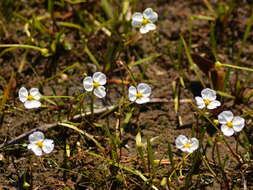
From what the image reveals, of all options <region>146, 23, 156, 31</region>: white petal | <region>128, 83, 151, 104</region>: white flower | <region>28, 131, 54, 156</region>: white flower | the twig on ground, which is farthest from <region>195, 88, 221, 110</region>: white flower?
<region>28, 131, 54, 156</region>: white flower

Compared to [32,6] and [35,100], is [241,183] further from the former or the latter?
[32,6]

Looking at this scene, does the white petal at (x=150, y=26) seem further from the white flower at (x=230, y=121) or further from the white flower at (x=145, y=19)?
the white flower at (x=230, y=121)

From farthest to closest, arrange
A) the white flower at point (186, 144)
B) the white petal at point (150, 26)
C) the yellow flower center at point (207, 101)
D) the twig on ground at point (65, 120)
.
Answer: the white petal at point (150, 26) → the twig on ground at point (65, 120) → the yellow flower center at point (207, 101) → the white flower at point (186, 144)

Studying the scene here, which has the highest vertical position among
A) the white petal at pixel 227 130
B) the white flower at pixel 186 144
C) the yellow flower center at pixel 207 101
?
the yellow flower center at pixel 207 101

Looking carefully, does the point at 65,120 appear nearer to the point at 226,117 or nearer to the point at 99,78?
the point at 99,78

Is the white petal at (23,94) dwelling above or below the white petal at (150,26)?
below

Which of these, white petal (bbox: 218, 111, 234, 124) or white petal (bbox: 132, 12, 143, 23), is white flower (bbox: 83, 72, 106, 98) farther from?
white petal (bbox: 218, 111, 234, 124)

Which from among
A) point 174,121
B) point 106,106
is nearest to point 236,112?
point 174,121

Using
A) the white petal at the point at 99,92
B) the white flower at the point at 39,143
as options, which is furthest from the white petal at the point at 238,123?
the white flower at the point at 39,143
